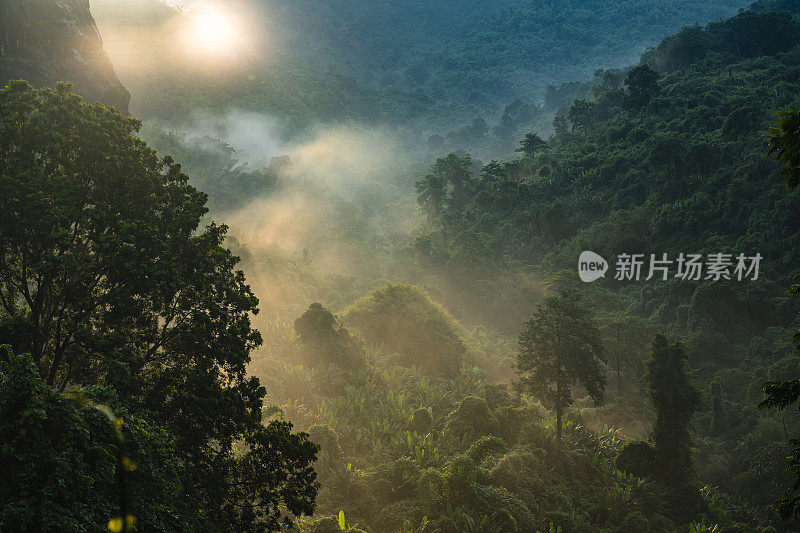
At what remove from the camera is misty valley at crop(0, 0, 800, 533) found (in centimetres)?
923

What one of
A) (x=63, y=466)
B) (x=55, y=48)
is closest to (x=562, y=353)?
(x=63, y=466)

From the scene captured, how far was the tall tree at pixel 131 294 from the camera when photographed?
9445 millimetres

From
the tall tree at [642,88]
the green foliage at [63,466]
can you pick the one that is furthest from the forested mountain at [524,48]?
the green foliage at [63,466]

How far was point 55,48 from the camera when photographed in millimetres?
28406

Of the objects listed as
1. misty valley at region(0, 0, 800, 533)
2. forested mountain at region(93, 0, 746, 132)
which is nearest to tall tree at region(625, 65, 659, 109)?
misty valley at region(0, 0, 800, 533)

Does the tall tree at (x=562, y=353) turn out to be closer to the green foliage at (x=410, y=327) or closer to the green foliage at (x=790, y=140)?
the green foliage at (x=410, y=327)

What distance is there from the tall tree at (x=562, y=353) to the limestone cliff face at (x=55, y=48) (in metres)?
31.0

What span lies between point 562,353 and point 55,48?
35630 millimetres

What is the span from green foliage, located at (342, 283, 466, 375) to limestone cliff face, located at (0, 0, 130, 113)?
23590mm

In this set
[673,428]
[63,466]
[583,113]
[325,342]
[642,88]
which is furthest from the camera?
[583,113]

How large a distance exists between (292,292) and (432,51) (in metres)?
193

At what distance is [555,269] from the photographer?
40.5 m

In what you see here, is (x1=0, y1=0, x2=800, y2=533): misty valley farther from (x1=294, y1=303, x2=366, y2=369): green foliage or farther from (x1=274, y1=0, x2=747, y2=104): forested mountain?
(x1=274, y1=0, x2=747, y2=104): forested mountain

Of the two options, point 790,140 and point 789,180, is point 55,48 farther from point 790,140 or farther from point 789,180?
point 789,180
